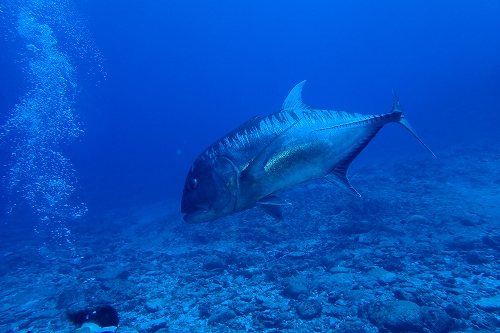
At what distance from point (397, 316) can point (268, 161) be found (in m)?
4.10

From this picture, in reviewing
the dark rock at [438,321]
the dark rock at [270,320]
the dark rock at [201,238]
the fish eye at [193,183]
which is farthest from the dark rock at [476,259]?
the dark rock at [201,238]

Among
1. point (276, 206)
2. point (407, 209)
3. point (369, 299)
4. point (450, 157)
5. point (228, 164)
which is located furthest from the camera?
point (450, 157)

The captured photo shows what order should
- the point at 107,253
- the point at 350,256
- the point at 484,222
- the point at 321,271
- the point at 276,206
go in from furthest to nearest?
the point at 107,253 < the point at 484,222 < the point at 350,256 < the point at 321,271 < the point at 276,206

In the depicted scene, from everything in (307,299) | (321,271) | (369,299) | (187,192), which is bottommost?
(369,299)

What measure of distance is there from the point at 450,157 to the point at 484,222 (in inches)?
503

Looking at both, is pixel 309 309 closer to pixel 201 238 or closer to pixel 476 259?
pixel 476 259

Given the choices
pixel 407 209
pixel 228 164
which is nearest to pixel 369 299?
pixel 228 164

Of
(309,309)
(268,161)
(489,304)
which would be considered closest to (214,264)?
(309,309)

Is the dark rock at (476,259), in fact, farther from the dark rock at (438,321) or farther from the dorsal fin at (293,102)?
the dorsal fin at (293,102)

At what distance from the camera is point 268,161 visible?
240 cm

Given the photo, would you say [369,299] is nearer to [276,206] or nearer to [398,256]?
[398,256]

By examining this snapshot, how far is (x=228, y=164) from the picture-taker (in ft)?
8.06

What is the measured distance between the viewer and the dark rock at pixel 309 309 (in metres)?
5.24

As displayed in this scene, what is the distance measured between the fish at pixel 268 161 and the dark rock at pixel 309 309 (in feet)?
11.6
